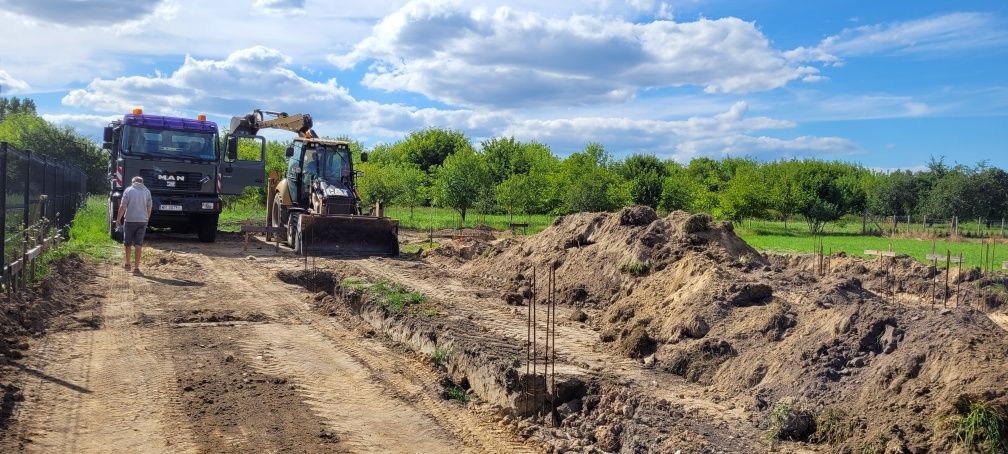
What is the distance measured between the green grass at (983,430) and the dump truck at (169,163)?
17.9m

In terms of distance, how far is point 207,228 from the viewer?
21266 mm

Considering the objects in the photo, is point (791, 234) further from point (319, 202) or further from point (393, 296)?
point (393, 296)

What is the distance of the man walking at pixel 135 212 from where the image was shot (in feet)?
47.1

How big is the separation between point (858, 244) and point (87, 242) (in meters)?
29.6

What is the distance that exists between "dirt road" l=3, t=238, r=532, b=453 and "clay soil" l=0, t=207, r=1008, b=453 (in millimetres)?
27

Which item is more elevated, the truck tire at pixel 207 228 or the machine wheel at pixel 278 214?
the machine wheel at pixel 278 214

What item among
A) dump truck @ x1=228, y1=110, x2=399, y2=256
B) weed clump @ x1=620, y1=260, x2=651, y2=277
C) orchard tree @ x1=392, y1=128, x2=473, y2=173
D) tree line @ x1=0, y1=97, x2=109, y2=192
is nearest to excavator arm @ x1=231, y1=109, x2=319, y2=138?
dump truck @ x1=228, y1=110, x2=399, y2=256

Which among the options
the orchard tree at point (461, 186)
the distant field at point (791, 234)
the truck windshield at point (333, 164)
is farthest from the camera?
the orchard tree at point (461, 186)

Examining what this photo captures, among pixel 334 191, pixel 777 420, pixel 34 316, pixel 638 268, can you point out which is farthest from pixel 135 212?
pixel 777 420

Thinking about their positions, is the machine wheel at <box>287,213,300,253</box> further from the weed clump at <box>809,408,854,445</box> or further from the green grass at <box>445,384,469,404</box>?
the weed clump at <box>809,408,854,445</box>

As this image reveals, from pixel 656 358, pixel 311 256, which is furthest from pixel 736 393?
pixel 311 256

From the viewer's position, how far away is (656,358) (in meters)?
8.99

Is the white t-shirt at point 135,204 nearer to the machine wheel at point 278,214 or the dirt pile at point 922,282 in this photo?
Result: the machine wheel at point 278,214

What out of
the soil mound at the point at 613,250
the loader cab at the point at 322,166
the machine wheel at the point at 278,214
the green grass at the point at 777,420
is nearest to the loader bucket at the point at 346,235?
the loader cab at the point at 322,166
